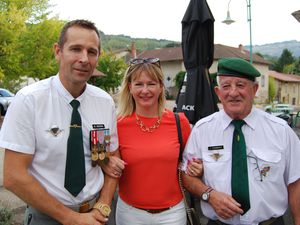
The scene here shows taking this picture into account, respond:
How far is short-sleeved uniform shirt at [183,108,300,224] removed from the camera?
2.29m

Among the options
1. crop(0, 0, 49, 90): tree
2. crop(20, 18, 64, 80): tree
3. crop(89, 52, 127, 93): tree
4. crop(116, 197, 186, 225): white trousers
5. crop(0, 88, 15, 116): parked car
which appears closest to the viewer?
crop(116, 197, 186, 225): white trousers

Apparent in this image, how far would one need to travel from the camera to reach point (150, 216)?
8.46 feet

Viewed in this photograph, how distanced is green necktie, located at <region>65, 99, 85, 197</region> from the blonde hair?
687 mm

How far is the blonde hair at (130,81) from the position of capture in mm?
2711

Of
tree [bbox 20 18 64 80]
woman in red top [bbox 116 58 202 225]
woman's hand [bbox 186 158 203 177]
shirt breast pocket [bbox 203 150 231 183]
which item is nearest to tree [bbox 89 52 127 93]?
tree [bbox 20 18 64 80]

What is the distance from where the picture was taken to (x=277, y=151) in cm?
231

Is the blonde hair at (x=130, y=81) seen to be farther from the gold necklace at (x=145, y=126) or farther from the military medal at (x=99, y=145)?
the military medal at (x=99, y=145)

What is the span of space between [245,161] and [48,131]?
1273 mm

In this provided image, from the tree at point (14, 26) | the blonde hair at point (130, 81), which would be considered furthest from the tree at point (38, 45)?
the blonde hair at point (130, 81)

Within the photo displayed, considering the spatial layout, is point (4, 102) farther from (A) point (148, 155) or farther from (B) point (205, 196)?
(B) point (205, 196)

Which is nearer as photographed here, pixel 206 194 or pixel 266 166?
pixel 266 166

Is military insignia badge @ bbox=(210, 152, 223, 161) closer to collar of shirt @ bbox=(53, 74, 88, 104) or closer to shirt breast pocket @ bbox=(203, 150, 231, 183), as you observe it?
shirt breast pocket @ bbox=(203, 150, 231, 183)

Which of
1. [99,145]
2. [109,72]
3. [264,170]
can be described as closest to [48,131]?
[99,145]

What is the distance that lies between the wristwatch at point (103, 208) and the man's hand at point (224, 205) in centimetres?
70
